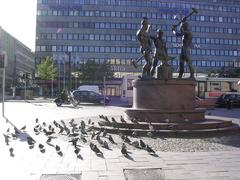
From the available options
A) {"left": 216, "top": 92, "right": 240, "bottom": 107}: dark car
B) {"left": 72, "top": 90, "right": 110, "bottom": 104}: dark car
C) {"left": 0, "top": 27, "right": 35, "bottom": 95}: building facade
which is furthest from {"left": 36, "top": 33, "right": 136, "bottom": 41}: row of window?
{"left": 216, "top": 92, "right": 240, "bottom": 107}: dark car

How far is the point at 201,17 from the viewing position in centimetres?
9575

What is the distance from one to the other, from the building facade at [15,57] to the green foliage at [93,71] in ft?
52.1

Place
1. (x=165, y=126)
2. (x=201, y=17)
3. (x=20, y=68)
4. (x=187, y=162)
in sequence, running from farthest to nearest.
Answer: (x=20, y=68) < (x=201, y=17) < (x=165, y=126) < (x=187, y=162)

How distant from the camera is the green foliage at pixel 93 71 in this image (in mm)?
78812

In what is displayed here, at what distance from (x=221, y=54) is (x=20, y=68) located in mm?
64001

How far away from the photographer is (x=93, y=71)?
78875 mm

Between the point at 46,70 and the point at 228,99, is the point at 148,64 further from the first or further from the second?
the point at 46,70

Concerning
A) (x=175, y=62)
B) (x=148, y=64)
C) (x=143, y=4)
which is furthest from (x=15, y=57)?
(x=148, y=64)

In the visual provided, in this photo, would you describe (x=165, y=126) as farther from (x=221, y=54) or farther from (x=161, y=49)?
(x=221, y=54)

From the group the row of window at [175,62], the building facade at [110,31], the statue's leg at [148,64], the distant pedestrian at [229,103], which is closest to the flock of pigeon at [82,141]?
the statue's leg at [148,64]

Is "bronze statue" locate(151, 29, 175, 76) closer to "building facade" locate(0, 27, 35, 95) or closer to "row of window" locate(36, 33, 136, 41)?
"row of window" locate(36, 33, 136, 41)

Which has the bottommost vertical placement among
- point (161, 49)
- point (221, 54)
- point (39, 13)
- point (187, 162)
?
point (187, 162)

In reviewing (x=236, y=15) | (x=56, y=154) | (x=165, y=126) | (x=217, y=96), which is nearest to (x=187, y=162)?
(x=56, y=154)

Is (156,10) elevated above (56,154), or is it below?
above
